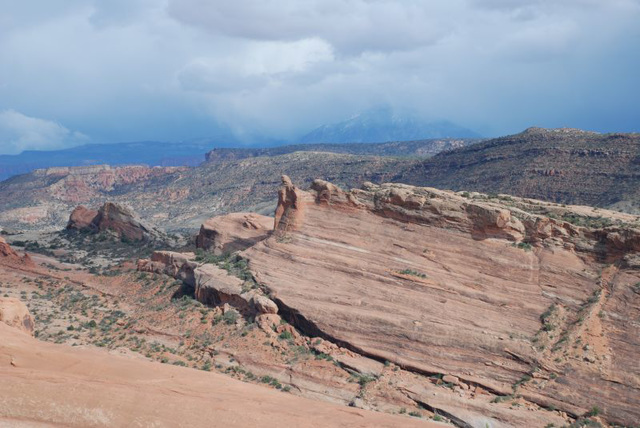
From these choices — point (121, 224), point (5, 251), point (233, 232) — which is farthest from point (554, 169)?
point (5, 251)

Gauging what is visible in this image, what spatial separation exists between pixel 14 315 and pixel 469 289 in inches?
739

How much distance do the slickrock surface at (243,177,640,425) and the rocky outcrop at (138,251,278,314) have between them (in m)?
0.90

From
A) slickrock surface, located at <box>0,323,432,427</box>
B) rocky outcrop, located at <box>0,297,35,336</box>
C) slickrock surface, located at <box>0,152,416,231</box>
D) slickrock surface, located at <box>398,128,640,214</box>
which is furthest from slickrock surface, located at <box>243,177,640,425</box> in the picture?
slickrock surface, located at <box>0,152,416,231</box>

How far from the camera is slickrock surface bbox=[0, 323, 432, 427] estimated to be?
12.6 m

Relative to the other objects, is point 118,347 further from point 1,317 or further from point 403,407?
point 403,407

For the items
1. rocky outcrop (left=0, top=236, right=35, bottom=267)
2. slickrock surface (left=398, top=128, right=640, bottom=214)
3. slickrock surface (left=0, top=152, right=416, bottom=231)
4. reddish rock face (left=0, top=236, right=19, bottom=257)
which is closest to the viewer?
rocky outcrop (left=0, top=236, right=35, bottom=267)

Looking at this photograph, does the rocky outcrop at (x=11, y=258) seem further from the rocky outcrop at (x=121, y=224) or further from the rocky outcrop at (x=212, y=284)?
the rocky outcrop at (x=121, y=224)

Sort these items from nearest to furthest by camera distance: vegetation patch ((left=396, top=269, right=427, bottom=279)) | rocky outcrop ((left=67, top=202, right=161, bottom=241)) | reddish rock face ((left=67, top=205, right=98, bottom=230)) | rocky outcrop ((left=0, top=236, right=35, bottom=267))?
vegetation patch ((left=396, top=269, right=427, bottom=279)) → rocky outcrop ((left=0, top=236, right=35, bottom=267)) → rocky outcrop ((left=67, top=202, right=161, bottom=241)) → reddish rock face ((left=67, top=205, right=98, bottom=230))

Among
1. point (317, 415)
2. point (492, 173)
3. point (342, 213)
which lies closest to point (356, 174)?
point (492, 173)

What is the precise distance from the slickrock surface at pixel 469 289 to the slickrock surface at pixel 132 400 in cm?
1222

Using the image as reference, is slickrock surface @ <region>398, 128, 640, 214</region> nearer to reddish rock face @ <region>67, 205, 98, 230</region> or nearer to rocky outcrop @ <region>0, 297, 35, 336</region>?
reddish rock face @ <region>67, 205, 98, 230</region>

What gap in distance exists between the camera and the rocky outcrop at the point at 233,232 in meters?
43.6

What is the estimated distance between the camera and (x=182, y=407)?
13.2 m

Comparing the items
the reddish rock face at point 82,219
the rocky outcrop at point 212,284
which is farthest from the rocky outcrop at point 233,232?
the reddish rock face at point 82,219
